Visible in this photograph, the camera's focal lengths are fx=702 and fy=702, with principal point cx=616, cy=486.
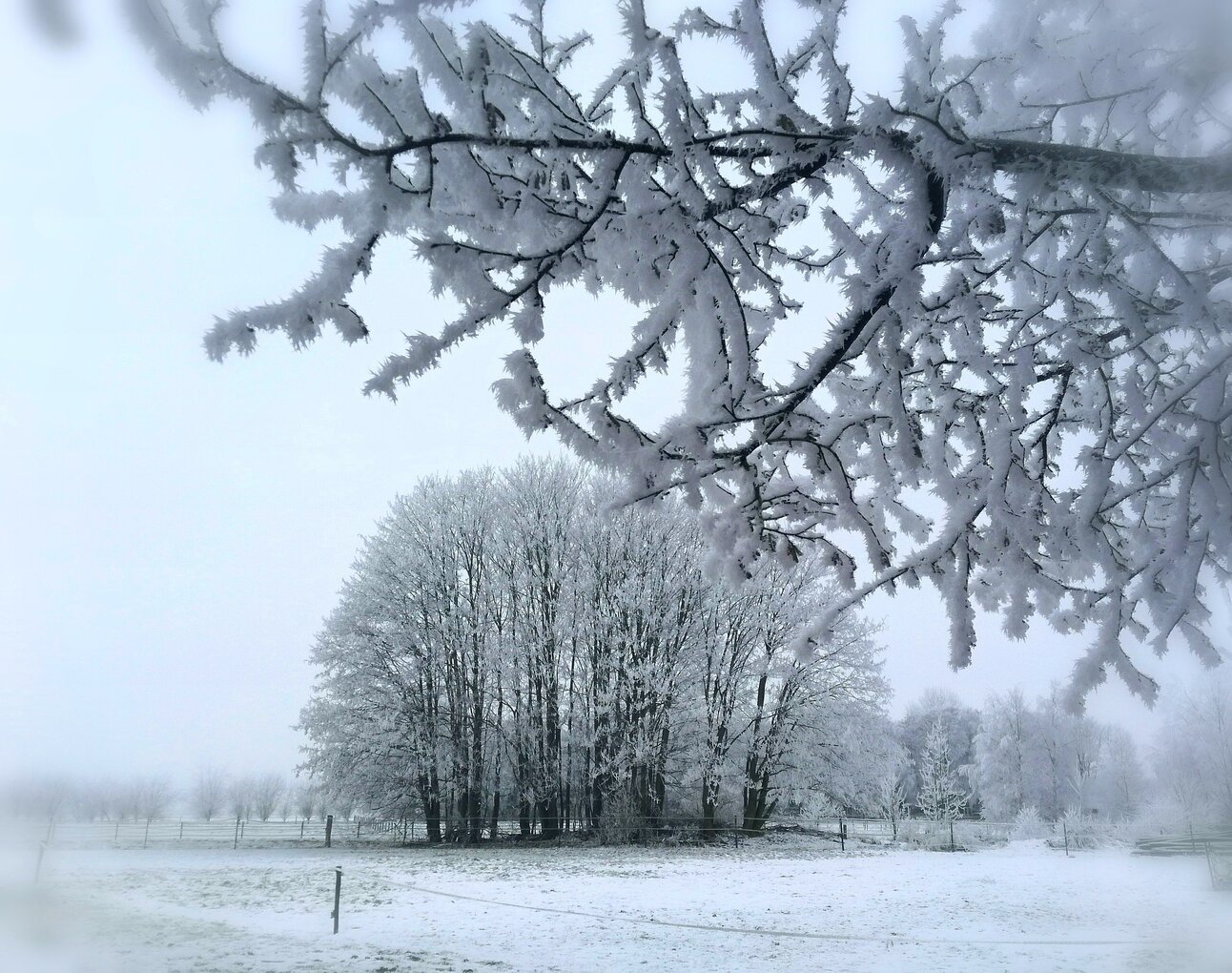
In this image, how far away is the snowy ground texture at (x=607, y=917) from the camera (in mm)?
4609

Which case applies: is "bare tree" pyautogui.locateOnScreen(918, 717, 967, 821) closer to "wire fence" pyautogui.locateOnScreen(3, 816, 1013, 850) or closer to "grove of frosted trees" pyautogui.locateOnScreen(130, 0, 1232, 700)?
"wire fence" pyautogui.locateOnScreen(3, 816, 1013, 850)

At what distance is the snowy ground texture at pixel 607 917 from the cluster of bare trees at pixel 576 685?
6.07 metres

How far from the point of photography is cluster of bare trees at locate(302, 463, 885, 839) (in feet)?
63.5

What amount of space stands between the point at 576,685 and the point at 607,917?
12493 millimetres

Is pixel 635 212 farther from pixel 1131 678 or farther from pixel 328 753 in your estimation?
pixel 328 753

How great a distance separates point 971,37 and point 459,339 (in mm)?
3184

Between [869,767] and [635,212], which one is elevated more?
[635,212]

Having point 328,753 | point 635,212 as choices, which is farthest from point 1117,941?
point 328,753

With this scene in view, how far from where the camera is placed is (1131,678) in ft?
9.34

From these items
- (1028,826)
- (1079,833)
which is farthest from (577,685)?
(1028,826)

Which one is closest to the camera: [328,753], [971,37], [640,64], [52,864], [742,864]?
[640,64]

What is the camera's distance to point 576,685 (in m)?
20.2

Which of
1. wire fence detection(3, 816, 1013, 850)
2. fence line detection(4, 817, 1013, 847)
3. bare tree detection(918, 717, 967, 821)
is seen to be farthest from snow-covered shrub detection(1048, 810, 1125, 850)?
bare tree detection(918, 717, 967, 821)

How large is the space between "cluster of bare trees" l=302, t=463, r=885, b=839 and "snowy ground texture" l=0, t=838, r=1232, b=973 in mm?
6072
